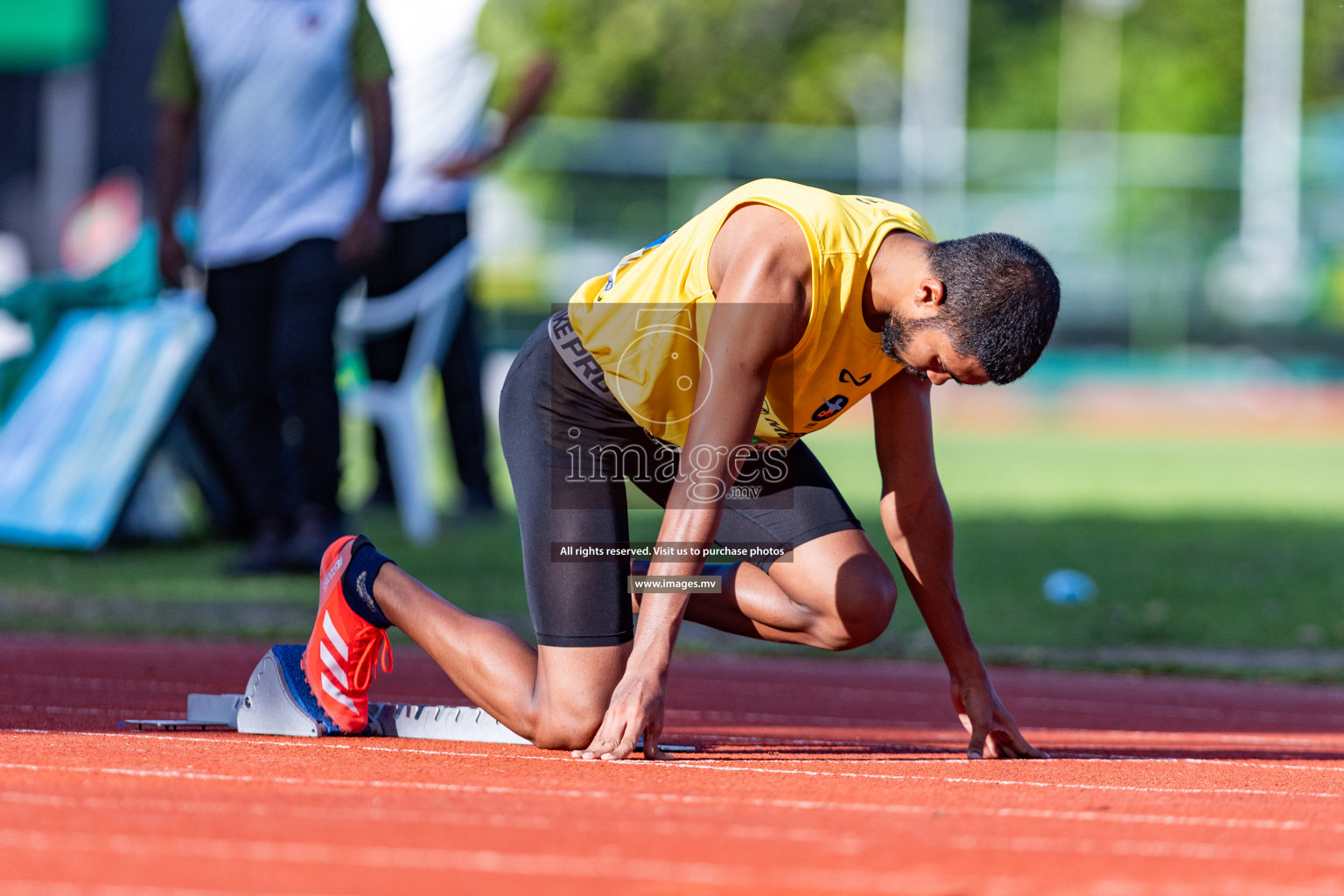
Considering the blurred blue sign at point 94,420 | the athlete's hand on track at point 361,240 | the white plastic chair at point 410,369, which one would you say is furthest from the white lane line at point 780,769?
the white plastic chair at point 410,369

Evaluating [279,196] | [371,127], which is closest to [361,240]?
[279,196]

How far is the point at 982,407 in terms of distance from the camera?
2842 cm

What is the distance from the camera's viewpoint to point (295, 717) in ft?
13.4

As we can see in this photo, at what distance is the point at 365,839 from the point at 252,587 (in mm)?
4834

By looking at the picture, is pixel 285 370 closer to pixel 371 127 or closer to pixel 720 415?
pixel 371 127

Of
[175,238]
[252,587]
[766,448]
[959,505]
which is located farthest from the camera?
[959,505]

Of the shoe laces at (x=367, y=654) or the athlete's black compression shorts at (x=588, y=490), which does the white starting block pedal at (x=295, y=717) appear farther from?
the athlete's black compression shorts at (x=588, y=490)

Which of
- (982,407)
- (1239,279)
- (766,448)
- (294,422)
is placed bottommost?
(982,407)

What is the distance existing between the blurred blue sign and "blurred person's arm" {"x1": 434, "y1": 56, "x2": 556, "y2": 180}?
79.2 inches

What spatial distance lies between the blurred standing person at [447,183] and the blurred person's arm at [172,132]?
1.45 m

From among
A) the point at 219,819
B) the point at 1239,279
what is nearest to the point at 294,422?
the point at 219,819

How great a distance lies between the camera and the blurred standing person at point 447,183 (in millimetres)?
9984

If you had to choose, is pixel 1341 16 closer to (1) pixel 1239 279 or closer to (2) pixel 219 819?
(1) pixel 1239 279

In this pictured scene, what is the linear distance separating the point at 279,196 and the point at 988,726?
480 centimetres
